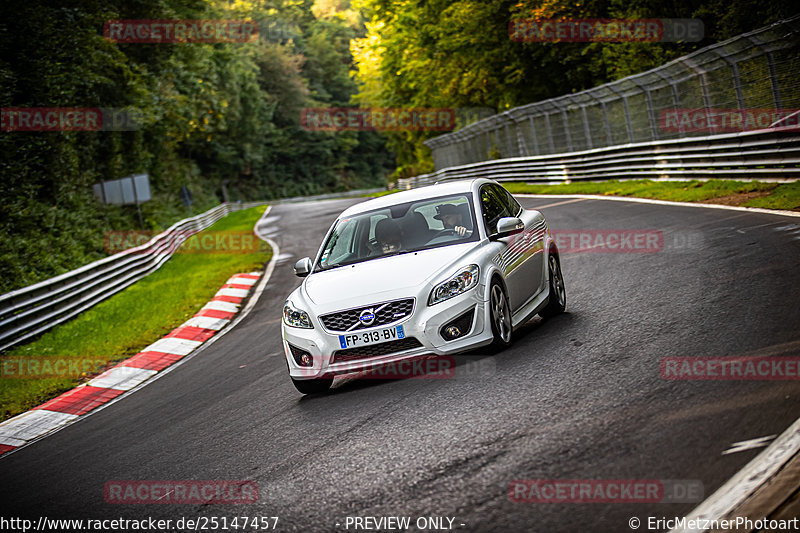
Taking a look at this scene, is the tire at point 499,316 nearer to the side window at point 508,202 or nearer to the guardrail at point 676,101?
the side window at point 508,202

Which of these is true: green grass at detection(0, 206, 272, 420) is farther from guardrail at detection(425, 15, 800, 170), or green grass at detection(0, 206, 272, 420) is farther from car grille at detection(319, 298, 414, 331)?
guardrail at detection(425, 15, 800, 170)

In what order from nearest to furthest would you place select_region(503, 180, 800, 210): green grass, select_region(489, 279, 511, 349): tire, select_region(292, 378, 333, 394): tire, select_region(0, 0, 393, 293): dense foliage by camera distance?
1. select_region(489, 279, 511, 349): tire
2. select_region(292, 378, 333, 394): tire
3. select_region(503, 180, 800, 210): green grass
4. select_region(0, 0, 393, 293): dense foliage

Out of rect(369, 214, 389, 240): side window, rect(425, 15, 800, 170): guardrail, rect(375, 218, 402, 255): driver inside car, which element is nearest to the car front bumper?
rect(375, 218, 402, 255): driver inside car

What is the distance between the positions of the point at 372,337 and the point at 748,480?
349 cm

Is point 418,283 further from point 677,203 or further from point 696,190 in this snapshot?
point 696,190

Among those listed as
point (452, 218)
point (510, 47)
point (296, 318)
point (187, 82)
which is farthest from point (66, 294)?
point (187, 82)

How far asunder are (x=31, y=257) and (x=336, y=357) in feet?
54.2

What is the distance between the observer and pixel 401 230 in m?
8.13

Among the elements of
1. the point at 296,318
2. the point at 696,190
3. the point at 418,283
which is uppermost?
the point at 418,283

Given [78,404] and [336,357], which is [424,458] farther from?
[78,404]

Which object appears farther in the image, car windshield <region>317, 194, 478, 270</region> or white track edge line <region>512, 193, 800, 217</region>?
white track edge line <region>512, 193, 800, 217</region>

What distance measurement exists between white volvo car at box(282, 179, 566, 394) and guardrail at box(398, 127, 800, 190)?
827cm

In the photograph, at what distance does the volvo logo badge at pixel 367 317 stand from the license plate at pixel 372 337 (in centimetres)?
9

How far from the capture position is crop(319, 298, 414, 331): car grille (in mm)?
6836
